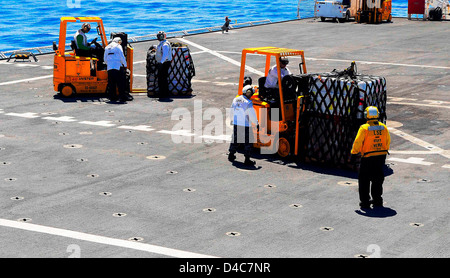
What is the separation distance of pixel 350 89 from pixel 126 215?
228 inches

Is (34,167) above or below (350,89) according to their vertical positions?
below

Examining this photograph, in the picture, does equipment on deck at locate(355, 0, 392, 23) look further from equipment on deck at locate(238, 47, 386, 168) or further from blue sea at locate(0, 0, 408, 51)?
equipment on deck at locate(238, 47, 386, 168)

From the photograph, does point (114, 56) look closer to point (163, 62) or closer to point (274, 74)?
point (163, 62)

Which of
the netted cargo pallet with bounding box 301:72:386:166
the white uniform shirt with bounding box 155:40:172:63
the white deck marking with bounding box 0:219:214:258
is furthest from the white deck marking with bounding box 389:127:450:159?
the white deck marking with bounding box 0:219:214:258

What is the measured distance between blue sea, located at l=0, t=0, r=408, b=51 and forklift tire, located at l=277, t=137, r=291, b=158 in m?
59.5

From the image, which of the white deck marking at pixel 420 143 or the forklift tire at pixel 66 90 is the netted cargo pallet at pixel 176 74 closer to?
the forklift tire at pixel 66 90

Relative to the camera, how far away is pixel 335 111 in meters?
16.0

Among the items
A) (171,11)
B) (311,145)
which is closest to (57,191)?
(311,145)

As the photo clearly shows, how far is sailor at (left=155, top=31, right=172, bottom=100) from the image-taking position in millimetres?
24109

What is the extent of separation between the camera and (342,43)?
38.3 metres

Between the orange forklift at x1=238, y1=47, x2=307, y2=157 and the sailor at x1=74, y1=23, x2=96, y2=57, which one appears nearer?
the orange forklift at x1=238, y1=47, x2=307, y2=157

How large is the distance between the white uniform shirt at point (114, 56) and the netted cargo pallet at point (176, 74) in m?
1.22

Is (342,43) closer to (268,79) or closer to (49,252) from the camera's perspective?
(268,79)

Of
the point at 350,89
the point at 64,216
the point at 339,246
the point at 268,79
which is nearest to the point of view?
the point at 339,246
